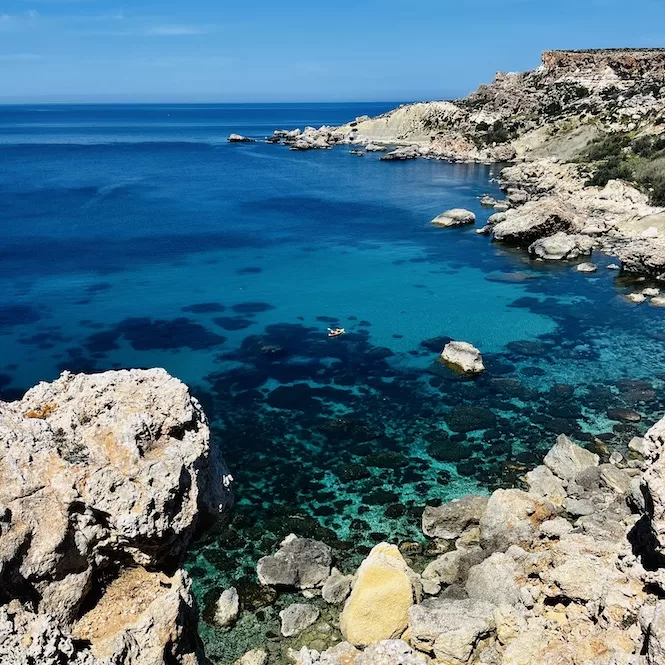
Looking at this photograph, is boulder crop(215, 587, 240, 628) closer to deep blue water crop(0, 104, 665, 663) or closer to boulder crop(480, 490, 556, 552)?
deep blue water crop(0, 104, 665, 663)

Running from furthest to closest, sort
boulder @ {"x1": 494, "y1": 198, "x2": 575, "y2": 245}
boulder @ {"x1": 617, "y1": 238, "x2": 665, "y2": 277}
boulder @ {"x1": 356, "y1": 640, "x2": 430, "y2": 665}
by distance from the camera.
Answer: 1. boulder @ {"x1": 494, "y1": 198, "x2": 575, "y2": 245}
2. boulder @ {"x1": 617, "y1": 238, "x2": 665, "y2": 277}
3. boulder @ {"x1": 356, "y1": 640, "x2": 430, "y2": 665}

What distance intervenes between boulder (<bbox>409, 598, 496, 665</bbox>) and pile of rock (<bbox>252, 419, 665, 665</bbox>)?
0.02m

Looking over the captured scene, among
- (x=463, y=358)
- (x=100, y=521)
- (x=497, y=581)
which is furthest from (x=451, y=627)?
(x=463, y=358)

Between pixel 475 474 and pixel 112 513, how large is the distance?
17012mm

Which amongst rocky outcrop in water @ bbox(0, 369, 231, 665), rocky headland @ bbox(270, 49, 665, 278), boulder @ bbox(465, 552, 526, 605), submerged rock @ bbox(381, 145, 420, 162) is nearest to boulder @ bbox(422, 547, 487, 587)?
boulder @ bbox(465, 552, 526, 605)

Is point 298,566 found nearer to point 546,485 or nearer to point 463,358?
point 546,485

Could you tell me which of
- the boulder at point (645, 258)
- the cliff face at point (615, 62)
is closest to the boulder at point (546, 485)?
the boulder at point (645, 258)

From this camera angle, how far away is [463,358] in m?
31.3

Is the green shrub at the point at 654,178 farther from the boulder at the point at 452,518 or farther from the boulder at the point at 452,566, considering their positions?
the boulder at the point at 452,566

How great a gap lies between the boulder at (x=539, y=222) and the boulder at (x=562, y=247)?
189 centimetres

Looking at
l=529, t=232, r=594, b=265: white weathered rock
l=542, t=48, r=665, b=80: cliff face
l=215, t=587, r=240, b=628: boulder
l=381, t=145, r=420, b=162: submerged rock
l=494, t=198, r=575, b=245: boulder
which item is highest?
l=542, t=48, r=665, b=80: cliff face

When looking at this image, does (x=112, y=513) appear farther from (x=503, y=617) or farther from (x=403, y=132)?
(x=403, y=132)

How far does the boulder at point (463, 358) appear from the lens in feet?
101

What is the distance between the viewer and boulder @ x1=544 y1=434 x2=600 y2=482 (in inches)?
862
